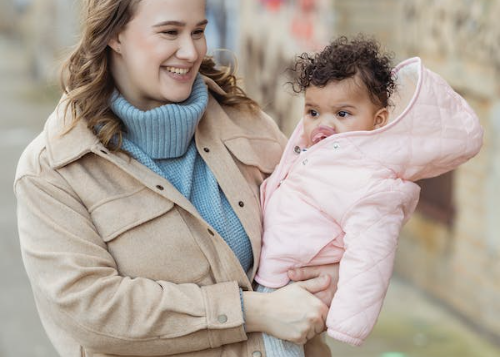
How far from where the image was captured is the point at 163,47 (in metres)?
2.63

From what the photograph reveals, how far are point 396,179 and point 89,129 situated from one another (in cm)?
89

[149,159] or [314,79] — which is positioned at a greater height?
[314,79]

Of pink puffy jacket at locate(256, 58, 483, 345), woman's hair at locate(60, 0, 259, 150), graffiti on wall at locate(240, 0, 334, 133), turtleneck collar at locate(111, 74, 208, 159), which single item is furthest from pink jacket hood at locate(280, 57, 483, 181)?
graffiti on wall at locate(240, 0, 334, 133)

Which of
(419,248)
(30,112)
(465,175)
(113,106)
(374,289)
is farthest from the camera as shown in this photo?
(30,112)

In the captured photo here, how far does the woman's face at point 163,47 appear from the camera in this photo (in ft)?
8.56

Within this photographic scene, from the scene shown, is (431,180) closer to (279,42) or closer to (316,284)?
(279,42)

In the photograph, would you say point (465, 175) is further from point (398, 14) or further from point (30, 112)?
point (30, 112)

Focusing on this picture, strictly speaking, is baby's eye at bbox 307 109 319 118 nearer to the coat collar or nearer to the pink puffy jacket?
the pink puffy jacket

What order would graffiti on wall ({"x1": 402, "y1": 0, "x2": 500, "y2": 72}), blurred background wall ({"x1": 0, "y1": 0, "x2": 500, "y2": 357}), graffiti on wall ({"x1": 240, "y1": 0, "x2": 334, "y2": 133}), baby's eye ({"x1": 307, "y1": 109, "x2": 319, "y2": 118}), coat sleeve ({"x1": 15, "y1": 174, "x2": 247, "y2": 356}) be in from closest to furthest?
1. coat sleeve ({"x1": 15, "y1": 174, "x2": 247, "y2": 356})
2. baby's eye ({"x1": 307, "y1": 109, "x2": 319, "y2": 118})
3. graffiti on wall ({"x1": 402, "y1": 0, "x2": 500, "y2": 72})
4. blurred background wall ({"x1": 0, "y1": 0, "x2": 500, "y2": 357})
5. graffiti on wall ({"x1": 240, "y1": 0, "x2": 334, "y2": 133})

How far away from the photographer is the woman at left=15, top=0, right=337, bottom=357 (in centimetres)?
255

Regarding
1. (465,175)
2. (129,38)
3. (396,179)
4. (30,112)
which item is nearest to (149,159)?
(129,38)

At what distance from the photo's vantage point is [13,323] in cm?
624

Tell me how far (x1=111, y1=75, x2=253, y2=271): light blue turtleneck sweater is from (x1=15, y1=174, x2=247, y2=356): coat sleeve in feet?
0.68

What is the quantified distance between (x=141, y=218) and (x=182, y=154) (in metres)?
0.28
